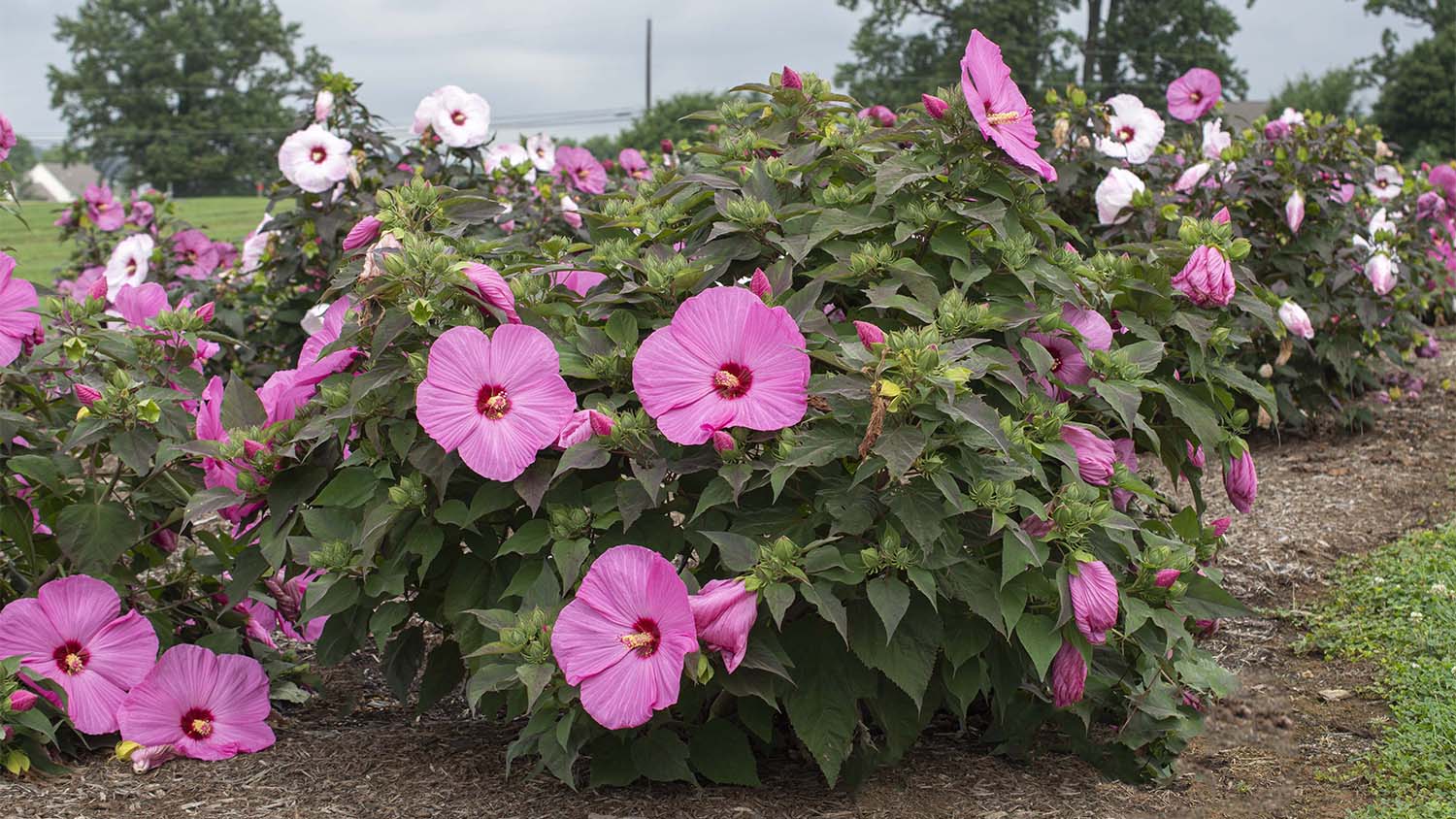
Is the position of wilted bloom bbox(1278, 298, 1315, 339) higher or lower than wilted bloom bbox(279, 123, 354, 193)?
lower

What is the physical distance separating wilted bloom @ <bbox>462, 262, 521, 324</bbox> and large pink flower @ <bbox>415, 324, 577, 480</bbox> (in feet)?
0.22

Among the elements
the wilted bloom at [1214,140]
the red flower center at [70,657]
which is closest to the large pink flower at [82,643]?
the red flower center at [70,657]

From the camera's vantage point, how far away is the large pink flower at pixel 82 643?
250 cm

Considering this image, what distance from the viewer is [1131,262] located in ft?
8.35

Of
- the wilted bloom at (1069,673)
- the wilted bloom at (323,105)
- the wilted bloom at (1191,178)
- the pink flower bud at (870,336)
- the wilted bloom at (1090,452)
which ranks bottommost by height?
the wilted bloom at (1069,673)

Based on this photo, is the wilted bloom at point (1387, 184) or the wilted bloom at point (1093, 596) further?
the wilted bloom at point (1387, 184)

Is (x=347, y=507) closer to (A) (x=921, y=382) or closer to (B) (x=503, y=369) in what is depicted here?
(B) (x=503, y=369)

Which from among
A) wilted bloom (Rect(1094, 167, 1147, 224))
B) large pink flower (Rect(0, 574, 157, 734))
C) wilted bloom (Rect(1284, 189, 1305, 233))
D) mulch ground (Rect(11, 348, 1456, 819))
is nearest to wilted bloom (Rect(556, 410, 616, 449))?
mulch ground (Rect(11, 348, 1456, 819))

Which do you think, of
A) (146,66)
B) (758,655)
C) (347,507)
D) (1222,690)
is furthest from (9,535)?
(146,66)

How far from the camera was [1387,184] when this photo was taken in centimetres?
638

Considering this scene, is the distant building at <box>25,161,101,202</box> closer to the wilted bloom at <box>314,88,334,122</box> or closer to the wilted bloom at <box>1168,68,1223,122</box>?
the wilted bloom at <box>314,88,334,122</box>

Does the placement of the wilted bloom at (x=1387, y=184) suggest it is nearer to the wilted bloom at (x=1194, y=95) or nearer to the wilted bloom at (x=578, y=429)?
the wilted bloom at (x=1194, y=95)

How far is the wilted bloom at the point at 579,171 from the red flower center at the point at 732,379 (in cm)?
423

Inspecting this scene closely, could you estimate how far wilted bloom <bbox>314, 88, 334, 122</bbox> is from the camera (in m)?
4.95
